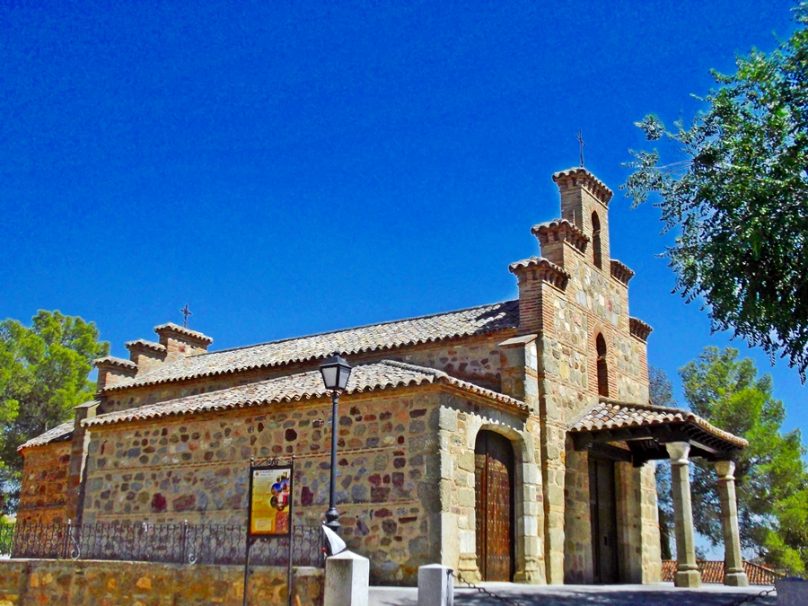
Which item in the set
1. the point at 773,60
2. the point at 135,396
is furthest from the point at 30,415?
the point at 773,60

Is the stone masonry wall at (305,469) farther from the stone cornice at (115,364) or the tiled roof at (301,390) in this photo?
the stone cornice at (115,364)

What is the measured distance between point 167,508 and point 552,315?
8.85 m

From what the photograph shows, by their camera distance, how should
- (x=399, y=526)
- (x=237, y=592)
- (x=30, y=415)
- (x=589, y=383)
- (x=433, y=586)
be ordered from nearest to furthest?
(x=433, y=586)
(x=237, y=592)
(x=399, y=526)
(x=589, y=383)
(x=30, y=415)

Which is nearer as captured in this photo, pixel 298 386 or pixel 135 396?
pixel 298 386

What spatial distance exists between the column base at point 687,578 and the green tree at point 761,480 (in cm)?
1447

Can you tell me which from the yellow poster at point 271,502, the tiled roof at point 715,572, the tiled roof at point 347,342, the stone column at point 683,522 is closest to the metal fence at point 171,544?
the yellow poster at point 271,502

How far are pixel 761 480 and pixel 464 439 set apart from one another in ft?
65.9

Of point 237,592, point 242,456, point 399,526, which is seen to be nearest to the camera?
point 237,592

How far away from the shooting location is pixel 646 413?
679 inches

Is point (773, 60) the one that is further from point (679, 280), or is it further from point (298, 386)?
point (298, 386)

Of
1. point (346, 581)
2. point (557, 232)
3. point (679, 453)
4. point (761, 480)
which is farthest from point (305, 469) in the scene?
point (761, 480)

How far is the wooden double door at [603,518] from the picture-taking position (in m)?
18.9

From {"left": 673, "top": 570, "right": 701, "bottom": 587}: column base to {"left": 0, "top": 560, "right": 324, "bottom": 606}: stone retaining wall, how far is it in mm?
7567

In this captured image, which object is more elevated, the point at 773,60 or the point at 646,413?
the point at 773,60
